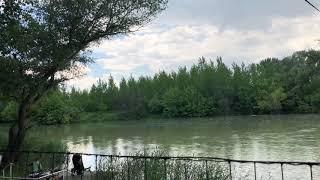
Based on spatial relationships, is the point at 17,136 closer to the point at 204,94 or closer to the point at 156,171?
the point at 156,171

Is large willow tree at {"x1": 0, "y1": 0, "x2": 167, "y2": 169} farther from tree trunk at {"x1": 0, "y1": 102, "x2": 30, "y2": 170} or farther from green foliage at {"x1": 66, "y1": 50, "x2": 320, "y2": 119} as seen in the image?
green foliage at {"x1": 66, "y1": 50, "x2": 320, "y2": 119}

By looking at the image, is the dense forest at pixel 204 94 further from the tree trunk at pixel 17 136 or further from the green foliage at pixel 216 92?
the tree trunk at pixel 17 136

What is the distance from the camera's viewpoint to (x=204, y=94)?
122 m

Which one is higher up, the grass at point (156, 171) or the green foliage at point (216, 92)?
the green foliage at point (216, 92)

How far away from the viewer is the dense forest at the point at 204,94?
337 feet

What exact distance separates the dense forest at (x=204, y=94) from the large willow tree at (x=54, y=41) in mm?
75266

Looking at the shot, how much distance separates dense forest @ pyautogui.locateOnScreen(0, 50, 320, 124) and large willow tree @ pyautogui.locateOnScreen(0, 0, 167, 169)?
2963 inches

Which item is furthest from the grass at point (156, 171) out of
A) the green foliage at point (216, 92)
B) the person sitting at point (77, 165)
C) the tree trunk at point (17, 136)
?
the green foliage at point (216, 92)

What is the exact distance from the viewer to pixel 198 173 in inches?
658

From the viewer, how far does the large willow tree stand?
1808cm

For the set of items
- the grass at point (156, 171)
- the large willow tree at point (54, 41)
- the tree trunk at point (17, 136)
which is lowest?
the grass at point (156, 171)

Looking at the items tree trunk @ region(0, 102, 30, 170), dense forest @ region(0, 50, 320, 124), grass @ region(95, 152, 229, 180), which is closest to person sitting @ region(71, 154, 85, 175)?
grass @ region(95, 152, 229, 180)

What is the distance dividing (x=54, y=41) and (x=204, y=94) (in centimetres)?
10314

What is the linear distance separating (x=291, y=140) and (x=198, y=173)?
27.2 meters
